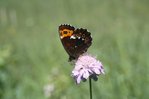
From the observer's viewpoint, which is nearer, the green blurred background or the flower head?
the flower head

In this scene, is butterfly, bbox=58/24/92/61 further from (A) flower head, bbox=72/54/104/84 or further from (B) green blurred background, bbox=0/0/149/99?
(B) green blurred background, bbox=0/0/149/99

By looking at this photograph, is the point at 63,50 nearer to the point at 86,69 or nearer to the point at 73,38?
the point at 73,38

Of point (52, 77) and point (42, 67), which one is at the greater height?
point (42, 67)

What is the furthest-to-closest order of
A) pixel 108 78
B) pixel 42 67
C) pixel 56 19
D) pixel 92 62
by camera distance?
pixel 56 19 < pixel 42 67 < pixel 108 78 < pixel 92 62

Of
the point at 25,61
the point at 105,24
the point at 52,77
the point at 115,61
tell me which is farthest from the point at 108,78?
the point at 105,24

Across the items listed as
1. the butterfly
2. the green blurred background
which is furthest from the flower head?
the green blurred background

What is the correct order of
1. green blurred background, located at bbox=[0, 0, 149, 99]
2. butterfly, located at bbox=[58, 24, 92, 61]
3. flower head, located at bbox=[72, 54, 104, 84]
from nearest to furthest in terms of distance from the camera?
flower head, located at bbox=[72, 54, 104, 84]
butterfly, located at bbox=[58, 24, 92, 61]
green blurred background, located at bbox=[0, 0, 149, 99]

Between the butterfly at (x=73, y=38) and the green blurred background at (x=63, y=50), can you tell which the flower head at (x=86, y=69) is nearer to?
the butterfly at (x=73, y=38)

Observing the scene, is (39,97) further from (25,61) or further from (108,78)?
(25,61)

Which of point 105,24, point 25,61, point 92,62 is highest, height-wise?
point 105,24
